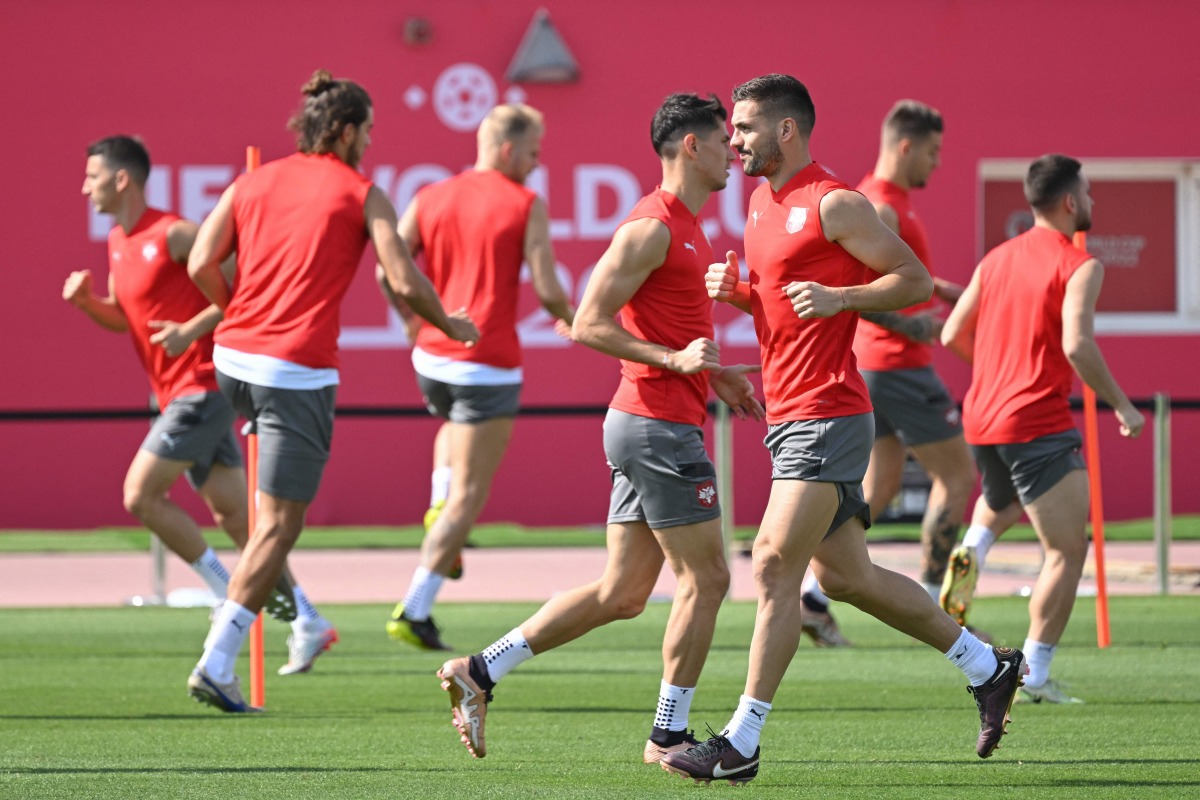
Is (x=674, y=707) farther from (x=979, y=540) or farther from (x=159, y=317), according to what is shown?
(x=159, y=317)

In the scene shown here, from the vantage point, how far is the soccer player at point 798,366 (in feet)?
17.1

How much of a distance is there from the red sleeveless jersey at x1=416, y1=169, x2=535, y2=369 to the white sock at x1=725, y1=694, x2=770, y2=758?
12.0 ft

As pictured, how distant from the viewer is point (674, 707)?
5609mm

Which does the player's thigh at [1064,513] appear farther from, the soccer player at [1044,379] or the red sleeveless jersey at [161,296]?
the red sleeveless jersey at [161,296]

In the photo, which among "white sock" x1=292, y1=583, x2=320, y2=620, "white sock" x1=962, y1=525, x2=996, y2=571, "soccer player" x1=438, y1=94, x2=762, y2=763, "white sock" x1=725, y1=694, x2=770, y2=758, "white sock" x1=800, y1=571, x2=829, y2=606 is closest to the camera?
"white sock" x1=725, y1=694, x2=770, y2=758

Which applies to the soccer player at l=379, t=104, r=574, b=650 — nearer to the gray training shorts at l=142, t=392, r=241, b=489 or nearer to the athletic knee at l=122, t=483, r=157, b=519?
the gray training shorts at l=142, t=392, r=241, b=489

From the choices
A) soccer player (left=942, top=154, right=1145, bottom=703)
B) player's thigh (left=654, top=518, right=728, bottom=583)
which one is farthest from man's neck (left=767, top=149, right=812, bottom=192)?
soccer player (left=942, top=154, right=1145, bottom=703)

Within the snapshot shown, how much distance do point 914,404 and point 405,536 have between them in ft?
24.6

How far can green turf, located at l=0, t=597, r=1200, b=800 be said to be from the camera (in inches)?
208

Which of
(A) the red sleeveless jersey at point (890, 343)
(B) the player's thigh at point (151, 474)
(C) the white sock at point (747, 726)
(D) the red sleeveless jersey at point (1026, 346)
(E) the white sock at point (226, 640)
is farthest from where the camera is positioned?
(A) the red sleeveless jersey at point (890, 343)

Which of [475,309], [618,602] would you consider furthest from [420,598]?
[618,602]

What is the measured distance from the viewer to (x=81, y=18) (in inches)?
631

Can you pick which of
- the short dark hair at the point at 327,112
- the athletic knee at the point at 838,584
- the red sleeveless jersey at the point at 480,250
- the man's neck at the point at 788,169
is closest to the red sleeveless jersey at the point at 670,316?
the man's neck at the point at 788,169

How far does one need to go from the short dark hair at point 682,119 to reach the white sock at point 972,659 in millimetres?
1741
